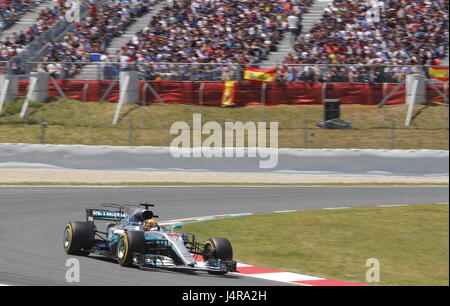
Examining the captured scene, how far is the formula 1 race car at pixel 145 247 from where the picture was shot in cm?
934

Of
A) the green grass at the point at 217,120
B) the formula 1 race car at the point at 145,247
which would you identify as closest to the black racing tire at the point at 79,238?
the formula 1 race car at the point at 145,247

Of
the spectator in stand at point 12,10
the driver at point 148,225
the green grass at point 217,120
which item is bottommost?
the green grass at point 217,120

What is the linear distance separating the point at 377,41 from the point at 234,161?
30.2 ft

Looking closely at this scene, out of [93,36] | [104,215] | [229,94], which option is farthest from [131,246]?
[93,36]

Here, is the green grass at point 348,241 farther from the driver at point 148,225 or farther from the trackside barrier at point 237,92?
the trackside barrier at point 237,92

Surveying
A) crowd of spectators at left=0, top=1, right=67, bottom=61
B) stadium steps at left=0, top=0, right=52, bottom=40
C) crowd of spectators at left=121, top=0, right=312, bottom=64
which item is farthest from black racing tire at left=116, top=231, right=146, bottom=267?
stadium steps at left=0, top=0, right=52, bottom=40

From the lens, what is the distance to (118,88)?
28609mm

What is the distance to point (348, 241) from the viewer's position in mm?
12094

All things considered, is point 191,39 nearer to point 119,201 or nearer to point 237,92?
point 237,92

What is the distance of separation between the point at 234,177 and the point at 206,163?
105 centimetres

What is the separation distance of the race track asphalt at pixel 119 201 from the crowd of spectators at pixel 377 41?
848cm

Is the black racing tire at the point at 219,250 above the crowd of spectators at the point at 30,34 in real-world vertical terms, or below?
above
